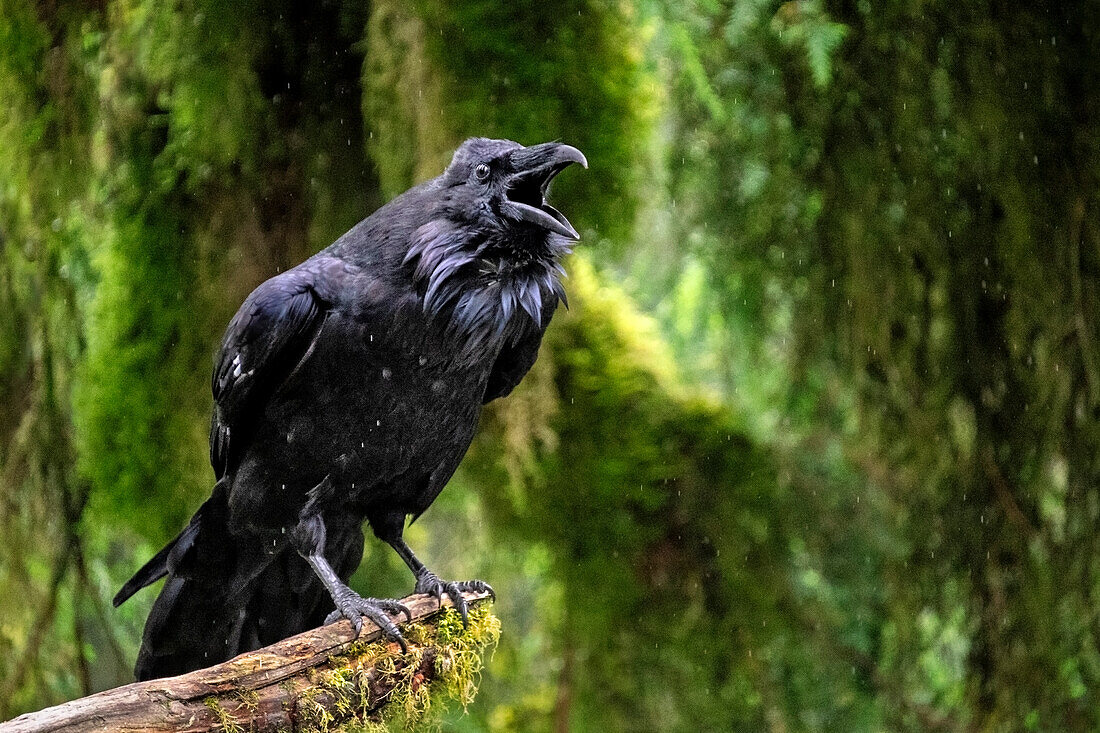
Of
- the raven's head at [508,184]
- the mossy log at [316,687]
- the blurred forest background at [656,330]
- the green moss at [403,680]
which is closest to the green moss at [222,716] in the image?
the mossy log at [316,687]

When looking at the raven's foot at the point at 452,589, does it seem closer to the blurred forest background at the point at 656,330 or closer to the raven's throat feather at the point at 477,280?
the raven's throat feather at the point at 477,280

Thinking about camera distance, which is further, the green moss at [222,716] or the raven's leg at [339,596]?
the raven's leg at [339,596]

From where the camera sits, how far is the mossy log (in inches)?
65.7

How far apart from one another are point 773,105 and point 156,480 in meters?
2.19

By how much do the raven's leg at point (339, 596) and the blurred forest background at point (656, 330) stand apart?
0.97m

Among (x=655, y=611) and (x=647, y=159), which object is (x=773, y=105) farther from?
(x=655, y=611)

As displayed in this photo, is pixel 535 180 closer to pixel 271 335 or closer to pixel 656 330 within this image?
pixel 271 335

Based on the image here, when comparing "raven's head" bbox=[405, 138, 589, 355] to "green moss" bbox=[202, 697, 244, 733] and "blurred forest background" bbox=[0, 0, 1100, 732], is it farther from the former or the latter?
"green moss" bbox=[202, 697, 244, 733]

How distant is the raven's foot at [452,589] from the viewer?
7.86 ft

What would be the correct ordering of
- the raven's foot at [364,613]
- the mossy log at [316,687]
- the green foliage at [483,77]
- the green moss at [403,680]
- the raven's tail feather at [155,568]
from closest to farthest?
the mossy log at [316,687], the green moss at [403,680], the raven's foot at [364,613], the raven's tail feather at [155,568], the green foliage at [483,77]

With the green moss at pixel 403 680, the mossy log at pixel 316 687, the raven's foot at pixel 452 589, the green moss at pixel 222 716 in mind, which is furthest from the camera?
the raven's foot at pixel 452 589

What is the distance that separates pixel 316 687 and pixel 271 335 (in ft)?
2.39

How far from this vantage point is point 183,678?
180 centimetres

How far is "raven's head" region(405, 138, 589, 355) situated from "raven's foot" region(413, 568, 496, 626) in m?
0.54
